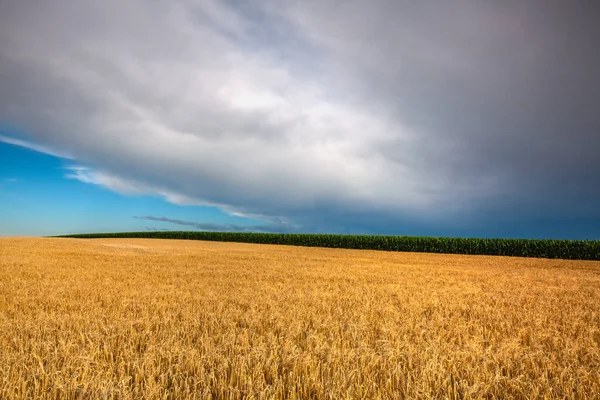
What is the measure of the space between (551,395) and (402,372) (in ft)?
5.54

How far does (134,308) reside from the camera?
9.06 meters

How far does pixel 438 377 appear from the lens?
4.78 metres

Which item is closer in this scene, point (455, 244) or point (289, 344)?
point (289, 344)

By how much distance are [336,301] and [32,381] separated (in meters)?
7.37

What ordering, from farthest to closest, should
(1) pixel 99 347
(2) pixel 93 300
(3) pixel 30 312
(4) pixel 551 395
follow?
(2) pixel 93 300, (3) pixel 30 312, (1) pixel 99 347, (4) pixel 551 395

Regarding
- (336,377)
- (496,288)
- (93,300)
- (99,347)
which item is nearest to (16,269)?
(93,300)

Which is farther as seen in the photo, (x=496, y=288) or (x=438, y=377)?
(x=496, y=288)

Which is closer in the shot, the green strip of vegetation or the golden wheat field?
the golden wheat field

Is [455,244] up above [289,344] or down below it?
above

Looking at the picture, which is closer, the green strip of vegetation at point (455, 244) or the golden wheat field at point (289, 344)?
the golden wheat field at point (289, 344)

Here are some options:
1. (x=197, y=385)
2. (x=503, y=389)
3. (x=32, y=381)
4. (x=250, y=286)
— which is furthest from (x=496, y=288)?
(x=32, y=381)

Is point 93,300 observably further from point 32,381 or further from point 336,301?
point 336,301

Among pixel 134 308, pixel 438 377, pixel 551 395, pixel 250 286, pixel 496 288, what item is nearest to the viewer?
pixel 551 395

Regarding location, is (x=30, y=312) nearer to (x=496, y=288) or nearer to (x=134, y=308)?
(x=134, y=308)
